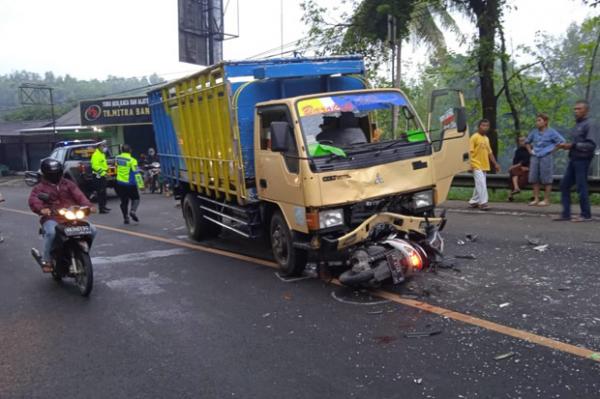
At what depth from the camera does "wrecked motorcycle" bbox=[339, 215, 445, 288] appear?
529 centimetres

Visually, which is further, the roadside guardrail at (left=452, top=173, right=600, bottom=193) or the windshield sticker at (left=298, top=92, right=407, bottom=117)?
the roadside guardrail at (left=452, top=173, right=600, bottom=193)

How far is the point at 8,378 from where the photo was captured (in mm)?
4082

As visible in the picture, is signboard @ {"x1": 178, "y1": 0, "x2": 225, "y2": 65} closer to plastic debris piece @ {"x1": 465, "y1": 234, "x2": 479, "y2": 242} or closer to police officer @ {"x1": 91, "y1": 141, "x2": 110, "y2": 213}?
police officer @ {"x1": 91, "y1": 141, "x2": 110, "y2": 213}

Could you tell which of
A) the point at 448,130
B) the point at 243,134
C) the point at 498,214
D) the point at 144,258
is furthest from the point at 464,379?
the point at 498,214

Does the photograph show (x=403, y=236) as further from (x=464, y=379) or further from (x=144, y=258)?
(x=144, y=258)

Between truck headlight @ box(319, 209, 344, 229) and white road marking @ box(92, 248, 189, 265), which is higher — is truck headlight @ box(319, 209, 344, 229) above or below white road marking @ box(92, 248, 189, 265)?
above

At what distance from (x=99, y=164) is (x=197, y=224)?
699cm

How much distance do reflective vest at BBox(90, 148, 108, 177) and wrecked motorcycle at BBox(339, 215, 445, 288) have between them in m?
11.0

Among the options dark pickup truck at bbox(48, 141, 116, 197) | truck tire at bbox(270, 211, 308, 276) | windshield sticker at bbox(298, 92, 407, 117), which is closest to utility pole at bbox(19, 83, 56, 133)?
dark pickup truck at bbox(48, 141, 116, 197)

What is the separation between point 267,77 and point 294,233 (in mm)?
2090

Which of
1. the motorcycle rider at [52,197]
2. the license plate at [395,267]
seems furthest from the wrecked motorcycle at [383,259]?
the motorcycle rider at [52,197]

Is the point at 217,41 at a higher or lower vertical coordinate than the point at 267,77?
higher

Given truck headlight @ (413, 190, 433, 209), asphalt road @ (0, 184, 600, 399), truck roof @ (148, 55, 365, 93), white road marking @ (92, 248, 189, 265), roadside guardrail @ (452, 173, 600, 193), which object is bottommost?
white road marking @ (92, 248, 189, 265)

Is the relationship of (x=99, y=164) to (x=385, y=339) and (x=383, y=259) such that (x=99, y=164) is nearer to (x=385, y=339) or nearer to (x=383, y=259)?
(x=383, y=259)
